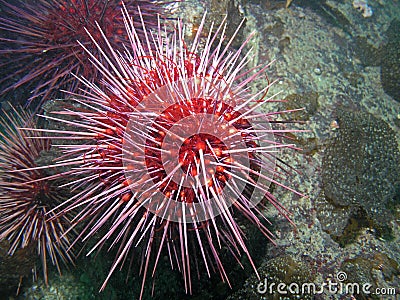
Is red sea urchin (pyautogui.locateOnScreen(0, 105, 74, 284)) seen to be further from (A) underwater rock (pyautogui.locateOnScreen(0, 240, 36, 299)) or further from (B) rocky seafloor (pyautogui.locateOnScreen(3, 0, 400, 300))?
(B) rocky seafloor (pyautogui.locateOnScreen(3, 0, 400, 300))

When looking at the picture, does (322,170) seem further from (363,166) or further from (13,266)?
(13,266)

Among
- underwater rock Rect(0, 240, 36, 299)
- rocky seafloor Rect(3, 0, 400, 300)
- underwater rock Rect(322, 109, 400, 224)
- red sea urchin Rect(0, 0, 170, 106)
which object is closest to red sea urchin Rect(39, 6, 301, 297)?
rocky seafloor Rect(3, 0, 400, 300)

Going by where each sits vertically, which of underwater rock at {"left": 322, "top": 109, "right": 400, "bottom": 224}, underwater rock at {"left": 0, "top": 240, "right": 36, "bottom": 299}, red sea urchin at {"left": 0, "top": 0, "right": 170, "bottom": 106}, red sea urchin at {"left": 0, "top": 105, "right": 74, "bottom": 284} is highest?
red sea urchin at {"left": 0, "top": 0, "right": 170, "bottom": 106}

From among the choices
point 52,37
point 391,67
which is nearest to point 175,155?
point 52,37

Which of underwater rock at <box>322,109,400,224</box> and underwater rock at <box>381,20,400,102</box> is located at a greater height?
underwater rock at <box>381,20,400,102</box>

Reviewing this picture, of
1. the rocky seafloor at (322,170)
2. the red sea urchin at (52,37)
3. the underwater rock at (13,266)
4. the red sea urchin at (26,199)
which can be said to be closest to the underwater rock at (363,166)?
Answer: the rocky seafloor at (322,170)

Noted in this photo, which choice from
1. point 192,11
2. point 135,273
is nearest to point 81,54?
point 192,11
